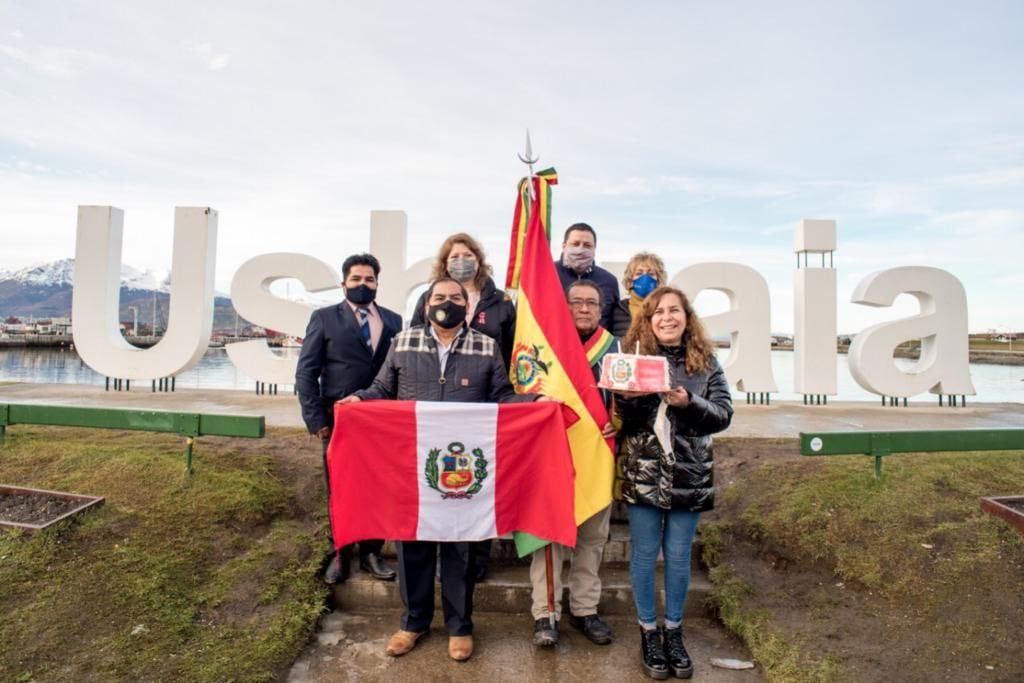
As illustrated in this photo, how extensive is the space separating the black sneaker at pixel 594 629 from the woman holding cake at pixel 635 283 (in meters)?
1.87

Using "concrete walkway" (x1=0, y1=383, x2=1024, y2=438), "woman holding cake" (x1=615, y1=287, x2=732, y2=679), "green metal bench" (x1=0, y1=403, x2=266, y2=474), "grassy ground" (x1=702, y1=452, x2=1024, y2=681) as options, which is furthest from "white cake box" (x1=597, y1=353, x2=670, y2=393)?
"concrete walkway" (x1=0, y1=383, x2=1024, y2=438)

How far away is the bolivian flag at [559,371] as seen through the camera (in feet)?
11.7

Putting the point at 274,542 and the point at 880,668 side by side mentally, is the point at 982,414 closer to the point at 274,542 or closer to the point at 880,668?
the point at 880,668

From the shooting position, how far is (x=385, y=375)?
12.0 feet

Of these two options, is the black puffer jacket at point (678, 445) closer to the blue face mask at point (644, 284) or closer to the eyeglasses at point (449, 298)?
the blue face mask at point (644, 284)

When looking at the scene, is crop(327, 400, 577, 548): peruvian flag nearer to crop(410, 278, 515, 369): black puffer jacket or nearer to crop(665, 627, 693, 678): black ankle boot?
crop(410, 278, 515, 369): black puffer jacket

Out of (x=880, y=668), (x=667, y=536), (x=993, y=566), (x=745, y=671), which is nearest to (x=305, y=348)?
(x=667, y=536)

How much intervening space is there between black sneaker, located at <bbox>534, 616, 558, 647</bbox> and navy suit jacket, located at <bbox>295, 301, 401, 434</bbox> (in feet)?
6.13

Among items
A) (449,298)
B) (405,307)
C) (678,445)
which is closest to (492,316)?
(449,298)

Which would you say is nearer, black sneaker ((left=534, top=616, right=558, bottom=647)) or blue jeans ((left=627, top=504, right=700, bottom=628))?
blue jeans ((left=627, top=504, right=700, bottom=628))

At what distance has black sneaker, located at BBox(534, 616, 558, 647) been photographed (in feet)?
11.4

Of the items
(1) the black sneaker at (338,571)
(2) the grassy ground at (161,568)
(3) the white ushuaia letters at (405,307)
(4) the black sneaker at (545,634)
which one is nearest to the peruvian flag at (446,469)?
(4) the black sneaker at (545,634)

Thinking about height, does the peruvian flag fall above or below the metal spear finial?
below

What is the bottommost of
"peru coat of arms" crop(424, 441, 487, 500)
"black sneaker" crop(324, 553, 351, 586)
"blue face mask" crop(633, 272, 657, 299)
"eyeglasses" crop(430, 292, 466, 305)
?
"black sneaker" crop(324, 553, 351, 586)
